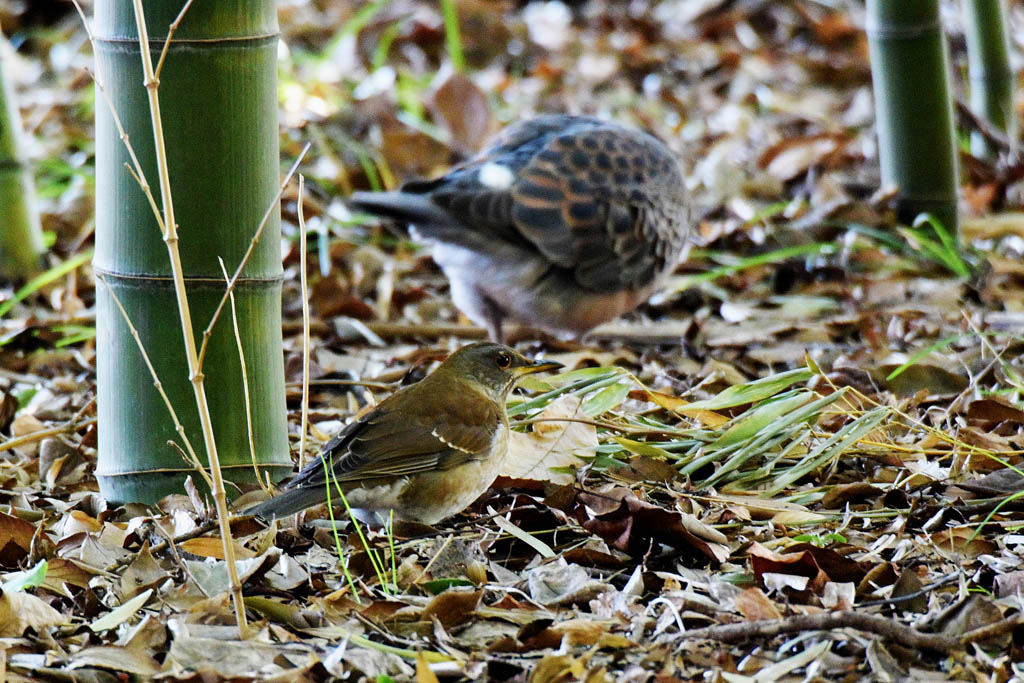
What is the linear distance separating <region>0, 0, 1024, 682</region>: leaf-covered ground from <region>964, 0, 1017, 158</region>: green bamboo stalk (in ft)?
0.55

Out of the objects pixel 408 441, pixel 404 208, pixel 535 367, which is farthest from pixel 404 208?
pixel 408 441

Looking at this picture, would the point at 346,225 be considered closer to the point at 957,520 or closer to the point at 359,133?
the point at 359,133

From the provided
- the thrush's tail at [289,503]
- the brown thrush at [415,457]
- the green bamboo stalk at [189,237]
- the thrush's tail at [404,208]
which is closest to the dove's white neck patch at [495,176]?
the thrush's tail at [404,208]

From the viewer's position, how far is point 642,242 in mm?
5598

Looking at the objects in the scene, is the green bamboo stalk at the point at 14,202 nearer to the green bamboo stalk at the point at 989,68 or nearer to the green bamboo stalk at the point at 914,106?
the green bamboo stalk at the point at 914,106

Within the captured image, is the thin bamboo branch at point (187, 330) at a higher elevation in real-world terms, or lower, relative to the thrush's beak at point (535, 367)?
higher

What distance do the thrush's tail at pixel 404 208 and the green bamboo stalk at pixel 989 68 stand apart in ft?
11.2

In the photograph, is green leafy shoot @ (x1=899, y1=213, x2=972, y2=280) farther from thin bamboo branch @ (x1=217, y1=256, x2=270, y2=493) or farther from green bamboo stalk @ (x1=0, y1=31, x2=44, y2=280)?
green bamboo stalk @ (x1=0, y1=31, x2=44, y2=280)

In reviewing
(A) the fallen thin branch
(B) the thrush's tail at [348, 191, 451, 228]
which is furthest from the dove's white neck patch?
(A) the fallen thin branch

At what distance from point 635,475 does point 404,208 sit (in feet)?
6.26

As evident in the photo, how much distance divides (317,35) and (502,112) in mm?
2069

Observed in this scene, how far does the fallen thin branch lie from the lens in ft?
9.05

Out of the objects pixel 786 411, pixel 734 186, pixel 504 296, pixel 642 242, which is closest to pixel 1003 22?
pixel 734 186

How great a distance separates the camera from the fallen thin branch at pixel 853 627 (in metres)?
2.76
